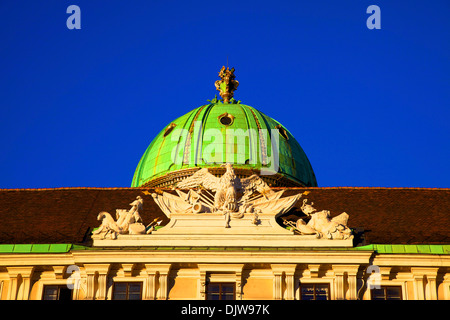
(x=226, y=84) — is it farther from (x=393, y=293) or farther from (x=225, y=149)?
(x=393, y=293)

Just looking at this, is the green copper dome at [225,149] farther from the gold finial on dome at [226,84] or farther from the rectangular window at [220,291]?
the rectangular window at [220,291]

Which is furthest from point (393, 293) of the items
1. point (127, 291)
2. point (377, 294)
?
point (127, 291)

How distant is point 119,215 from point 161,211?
325 cm

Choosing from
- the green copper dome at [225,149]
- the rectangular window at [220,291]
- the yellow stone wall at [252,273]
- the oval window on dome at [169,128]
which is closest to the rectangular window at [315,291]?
the yellow stone wall at [252,273]

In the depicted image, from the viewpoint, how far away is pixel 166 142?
60250 millimetres

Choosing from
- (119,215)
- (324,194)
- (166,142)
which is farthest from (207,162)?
(119,215)

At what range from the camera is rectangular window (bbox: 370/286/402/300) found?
4084 cm

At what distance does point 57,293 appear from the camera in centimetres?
4119

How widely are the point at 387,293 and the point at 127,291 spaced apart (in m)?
9.59

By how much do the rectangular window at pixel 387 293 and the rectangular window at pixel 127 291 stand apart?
338 inches

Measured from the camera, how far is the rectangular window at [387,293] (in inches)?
1608
